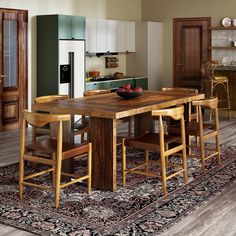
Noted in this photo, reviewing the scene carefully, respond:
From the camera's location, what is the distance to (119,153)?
669 centimetres

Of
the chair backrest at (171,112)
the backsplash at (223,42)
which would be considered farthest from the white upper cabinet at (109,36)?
the chair backrest at (171,112)

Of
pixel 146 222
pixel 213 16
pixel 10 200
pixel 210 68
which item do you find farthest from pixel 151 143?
pixel 213 16

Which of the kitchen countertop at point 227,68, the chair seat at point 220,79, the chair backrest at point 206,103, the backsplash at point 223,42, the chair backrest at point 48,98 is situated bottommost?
the chair backrest at point 206,103

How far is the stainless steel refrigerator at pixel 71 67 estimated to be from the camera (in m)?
8.79

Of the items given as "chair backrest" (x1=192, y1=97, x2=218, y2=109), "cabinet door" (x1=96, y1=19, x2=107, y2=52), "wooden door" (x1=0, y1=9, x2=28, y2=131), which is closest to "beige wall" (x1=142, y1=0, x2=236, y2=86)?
"cabinet door" (x1=96, y1=19, x2=107, y2=52)

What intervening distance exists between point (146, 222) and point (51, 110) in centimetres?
165

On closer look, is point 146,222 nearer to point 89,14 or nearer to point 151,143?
point 151,143

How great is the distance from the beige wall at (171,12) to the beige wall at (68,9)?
38 cm

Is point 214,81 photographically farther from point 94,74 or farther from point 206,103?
point 206,103

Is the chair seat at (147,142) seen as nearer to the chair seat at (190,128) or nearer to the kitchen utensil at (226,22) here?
the chair seat at (190,128)

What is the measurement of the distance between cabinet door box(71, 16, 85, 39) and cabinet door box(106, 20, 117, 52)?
1.23 metres

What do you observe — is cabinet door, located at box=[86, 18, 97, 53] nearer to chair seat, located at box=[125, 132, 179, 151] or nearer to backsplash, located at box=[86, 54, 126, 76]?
backsplash, located at box=[86, 54, 126, 76]

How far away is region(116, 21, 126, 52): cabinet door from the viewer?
1072cm

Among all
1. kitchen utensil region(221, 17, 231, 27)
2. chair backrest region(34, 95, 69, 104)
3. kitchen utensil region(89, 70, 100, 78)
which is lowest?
chair backrest region(34, 95, 69, 104)
